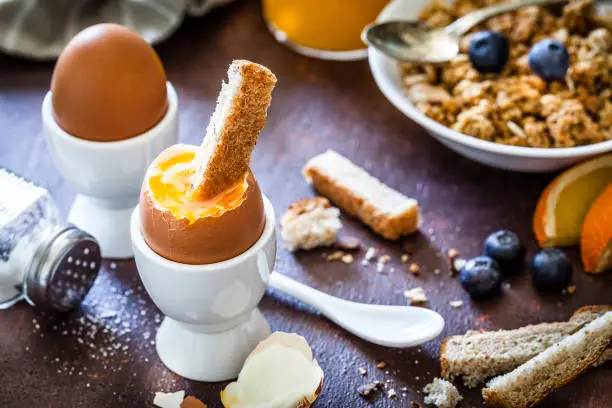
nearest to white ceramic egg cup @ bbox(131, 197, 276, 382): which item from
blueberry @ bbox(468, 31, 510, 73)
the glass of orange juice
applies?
blueberry @ bbox(468, 31, 510, 73)

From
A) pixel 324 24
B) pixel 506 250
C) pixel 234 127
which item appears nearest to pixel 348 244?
pixel 506 250

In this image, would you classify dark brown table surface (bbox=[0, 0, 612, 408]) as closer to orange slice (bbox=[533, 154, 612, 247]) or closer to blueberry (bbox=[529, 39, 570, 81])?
orange slice (bbox=[533, 154, 612, 247])

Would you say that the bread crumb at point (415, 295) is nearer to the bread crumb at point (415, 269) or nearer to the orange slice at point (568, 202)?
the bread crumb at point (415, 269)

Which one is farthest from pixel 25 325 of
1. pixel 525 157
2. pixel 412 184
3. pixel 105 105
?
pixel 525 157

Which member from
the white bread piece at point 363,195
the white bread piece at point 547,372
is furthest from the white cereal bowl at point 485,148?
the white bread piece at point 547,372

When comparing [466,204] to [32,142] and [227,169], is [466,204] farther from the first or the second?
[32,142]

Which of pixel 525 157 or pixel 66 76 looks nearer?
pixel 66 76

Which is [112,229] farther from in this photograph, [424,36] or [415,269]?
[424,36]
